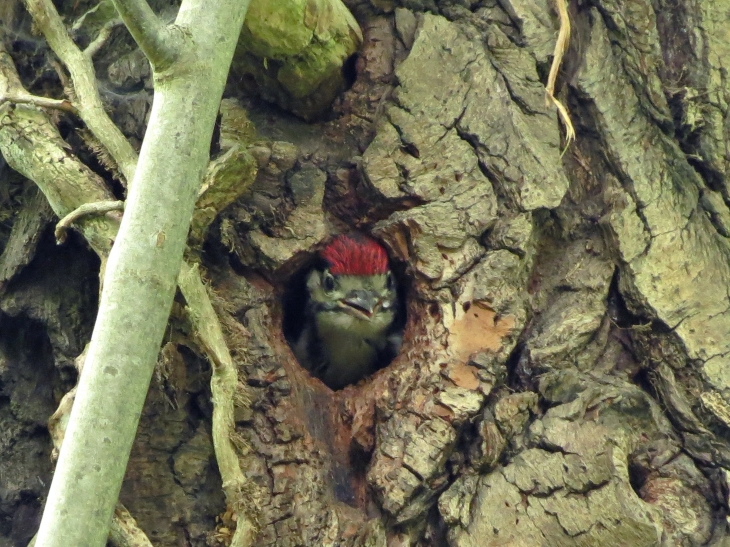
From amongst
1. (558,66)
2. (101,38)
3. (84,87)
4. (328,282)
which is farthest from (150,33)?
(328,282)

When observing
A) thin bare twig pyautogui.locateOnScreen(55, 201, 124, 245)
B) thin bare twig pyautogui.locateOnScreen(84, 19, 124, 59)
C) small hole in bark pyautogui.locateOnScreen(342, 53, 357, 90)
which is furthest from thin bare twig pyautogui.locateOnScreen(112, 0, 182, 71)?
small hole in bark pyautogui.locateOnScreen(342, 53, 357, 90)

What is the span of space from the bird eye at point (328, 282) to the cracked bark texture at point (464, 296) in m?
0.56

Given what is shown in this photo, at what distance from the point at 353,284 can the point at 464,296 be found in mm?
1091

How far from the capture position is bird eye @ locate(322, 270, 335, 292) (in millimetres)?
4102

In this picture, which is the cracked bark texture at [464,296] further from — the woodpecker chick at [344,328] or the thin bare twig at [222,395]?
the woodpecker chick at [344,328]

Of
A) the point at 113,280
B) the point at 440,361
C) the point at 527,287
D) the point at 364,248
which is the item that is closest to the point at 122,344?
the point at 113,280

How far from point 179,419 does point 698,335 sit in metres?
1.78

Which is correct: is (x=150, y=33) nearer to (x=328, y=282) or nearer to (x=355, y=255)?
(x=355, y=255)

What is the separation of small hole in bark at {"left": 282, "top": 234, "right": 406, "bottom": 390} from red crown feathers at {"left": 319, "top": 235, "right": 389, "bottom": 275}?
101 mm

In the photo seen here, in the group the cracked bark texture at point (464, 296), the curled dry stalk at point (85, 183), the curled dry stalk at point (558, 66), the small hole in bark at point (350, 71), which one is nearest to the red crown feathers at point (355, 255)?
the cracked bark texture at point (464, 296)

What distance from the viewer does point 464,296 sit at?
303cm

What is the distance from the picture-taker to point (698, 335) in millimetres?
2986

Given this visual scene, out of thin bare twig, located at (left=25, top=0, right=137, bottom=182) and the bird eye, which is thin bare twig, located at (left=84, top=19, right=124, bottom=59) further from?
the bird eye

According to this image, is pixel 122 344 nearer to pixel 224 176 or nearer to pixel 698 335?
pixel 224 176
